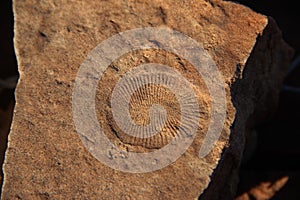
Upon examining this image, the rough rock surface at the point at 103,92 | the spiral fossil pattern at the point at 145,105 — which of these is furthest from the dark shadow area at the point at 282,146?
the spiral fossil pattern at the point at 145,105

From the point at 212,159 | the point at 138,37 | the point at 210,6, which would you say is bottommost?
the point at 212,159

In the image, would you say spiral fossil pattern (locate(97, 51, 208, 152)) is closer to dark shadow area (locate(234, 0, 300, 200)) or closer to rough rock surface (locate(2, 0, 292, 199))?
rough rock surface (locate(2, 0, 292, 199))

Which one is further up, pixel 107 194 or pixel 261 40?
pixel 261 40

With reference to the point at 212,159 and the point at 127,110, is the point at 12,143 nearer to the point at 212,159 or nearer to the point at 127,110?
the point at 127,110

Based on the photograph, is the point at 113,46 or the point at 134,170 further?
the point at 113,46

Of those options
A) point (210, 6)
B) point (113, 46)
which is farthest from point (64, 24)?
point (210, 6)

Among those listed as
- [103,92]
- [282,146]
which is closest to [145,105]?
[103,92]

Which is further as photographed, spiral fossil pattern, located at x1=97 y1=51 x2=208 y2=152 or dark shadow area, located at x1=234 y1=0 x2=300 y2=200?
dark shadow area, located at x1=234 y1=0 x2=300 y2=200

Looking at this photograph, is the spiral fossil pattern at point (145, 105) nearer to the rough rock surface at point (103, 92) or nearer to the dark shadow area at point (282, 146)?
the rough rock surface at point (103, 92)

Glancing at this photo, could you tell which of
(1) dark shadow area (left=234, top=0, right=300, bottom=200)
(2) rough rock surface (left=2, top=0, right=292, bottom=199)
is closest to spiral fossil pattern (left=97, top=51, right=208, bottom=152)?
(2) rough rock surface (left=2, top=0, right=292, bottom=199)
